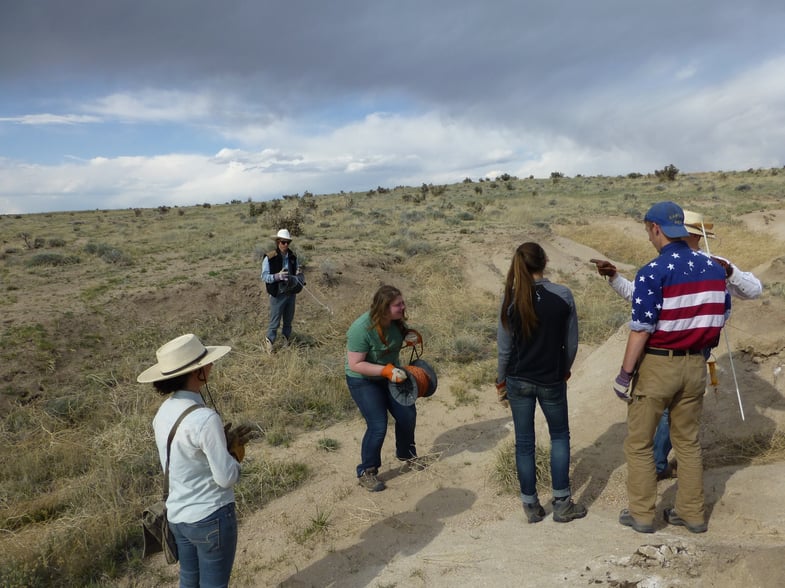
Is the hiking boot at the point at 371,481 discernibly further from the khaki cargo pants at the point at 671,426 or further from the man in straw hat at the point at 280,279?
the man in straw hat at the point at 280,279

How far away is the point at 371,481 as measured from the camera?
4973 millimetres

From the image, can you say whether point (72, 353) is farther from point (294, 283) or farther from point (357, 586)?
point (357, 586)

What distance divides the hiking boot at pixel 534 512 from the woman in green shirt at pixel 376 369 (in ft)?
4.33

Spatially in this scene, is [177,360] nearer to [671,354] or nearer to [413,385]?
[413,385]

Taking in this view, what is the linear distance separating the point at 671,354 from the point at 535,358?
83 cm

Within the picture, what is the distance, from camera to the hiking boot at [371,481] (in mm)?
4949

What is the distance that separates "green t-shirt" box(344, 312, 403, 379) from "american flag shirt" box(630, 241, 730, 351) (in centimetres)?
198

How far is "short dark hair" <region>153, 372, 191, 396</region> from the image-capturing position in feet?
9.12

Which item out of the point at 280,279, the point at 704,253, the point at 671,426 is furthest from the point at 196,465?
the point at 280,279

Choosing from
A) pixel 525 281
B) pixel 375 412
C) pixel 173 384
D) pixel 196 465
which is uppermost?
pixel 525 281

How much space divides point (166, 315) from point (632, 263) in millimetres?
13425

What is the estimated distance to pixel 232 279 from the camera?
11828 millimetres

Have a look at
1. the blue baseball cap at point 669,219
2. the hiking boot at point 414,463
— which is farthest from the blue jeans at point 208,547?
the blue baseball cap at point 669,219

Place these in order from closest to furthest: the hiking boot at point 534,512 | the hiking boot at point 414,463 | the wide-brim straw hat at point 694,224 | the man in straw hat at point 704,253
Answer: the man in straw hat at point 704,253, the wide-brim straw hat at point 694,224, the hiking boot at point 534,512, the hiking boot at point 414,463
